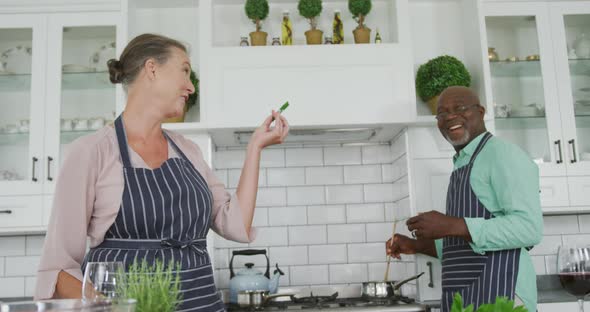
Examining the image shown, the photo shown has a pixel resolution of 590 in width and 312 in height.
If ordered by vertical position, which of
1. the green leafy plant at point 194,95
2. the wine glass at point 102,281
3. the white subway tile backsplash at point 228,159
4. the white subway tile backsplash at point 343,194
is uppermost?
the green leafy plant at point 194,95

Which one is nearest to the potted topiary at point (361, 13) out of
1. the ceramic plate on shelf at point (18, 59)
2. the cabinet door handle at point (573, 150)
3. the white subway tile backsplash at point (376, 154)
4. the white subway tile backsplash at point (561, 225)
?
the white subway tile backsplash at point (376, 154)

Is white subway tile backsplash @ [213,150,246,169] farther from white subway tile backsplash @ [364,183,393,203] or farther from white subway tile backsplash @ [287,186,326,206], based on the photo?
white subway tile backsplash @ [364,183,393,203]

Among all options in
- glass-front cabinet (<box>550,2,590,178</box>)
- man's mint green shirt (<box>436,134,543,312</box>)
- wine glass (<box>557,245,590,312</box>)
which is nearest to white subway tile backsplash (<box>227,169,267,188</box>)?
man's mint green shirt (<box>436,134,543,312</box>)

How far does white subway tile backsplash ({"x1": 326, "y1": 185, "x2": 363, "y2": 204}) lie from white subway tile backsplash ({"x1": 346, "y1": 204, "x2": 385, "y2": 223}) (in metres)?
0.04

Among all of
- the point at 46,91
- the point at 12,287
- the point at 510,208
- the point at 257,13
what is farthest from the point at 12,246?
the point at 510,208

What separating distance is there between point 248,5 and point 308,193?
1127mm

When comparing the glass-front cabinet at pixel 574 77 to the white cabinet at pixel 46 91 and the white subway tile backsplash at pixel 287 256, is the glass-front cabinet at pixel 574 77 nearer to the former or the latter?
the white subway tile backsplash at pixel 287 256

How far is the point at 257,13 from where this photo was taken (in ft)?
10.7

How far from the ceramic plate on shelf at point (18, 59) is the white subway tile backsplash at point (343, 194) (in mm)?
1816

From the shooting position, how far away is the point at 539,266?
11.5 feet

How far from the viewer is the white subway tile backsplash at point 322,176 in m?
3.56

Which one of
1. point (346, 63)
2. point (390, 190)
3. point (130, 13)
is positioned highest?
point (130, 13)

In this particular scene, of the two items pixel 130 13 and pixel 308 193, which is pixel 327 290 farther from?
pixel 130 13

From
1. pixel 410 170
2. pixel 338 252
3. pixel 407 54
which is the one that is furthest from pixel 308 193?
pixel 407 54
